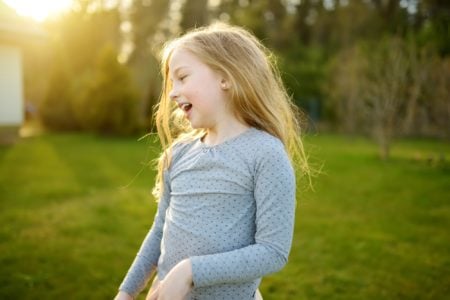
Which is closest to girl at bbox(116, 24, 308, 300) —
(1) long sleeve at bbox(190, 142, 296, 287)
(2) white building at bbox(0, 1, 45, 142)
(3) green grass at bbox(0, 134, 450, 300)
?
(1) long sleeve at bbox(190, 142, 296, 287)

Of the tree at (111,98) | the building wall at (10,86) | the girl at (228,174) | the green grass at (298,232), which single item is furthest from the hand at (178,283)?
the tree at (111,98)

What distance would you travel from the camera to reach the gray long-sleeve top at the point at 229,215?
4.34ft

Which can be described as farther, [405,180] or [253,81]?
[405,180]

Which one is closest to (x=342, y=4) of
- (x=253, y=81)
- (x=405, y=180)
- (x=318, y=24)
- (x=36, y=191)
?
(x=318, y=24)

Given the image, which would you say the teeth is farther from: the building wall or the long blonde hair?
the building wall

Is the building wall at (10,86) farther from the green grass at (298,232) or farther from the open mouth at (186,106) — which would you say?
the open mouth at (186,106)

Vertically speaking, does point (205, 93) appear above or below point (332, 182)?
above

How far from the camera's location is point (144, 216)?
5473 mm

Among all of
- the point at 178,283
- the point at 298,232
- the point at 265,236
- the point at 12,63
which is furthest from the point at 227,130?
the point at 12,63

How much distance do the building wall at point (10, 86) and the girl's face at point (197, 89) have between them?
1047 centimetres

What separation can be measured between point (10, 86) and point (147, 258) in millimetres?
10504

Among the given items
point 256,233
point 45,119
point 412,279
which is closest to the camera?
point 256,233

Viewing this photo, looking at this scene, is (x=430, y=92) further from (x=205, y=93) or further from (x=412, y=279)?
(x=205, y=93)

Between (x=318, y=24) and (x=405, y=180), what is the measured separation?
2344cm
